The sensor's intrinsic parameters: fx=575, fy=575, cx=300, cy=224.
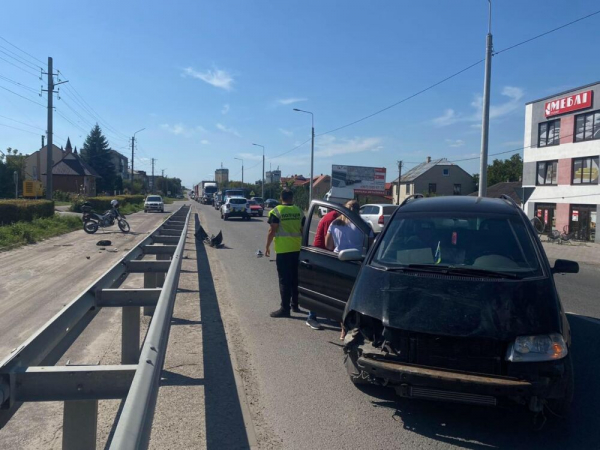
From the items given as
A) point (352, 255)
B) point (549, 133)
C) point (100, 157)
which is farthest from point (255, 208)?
point (100, 157)

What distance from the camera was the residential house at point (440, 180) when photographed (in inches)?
3125

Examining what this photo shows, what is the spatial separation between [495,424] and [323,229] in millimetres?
3908

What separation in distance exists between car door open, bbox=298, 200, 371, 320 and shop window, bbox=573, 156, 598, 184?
2998cm

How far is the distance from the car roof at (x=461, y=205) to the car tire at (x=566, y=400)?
2.01m

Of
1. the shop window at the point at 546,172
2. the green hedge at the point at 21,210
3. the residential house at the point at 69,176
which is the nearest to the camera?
the green hedge at the point at 21,210

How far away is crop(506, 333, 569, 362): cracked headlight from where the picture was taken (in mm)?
3967

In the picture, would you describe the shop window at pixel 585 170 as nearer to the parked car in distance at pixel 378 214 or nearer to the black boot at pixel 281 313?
the parked car in distance at pixel 378 214

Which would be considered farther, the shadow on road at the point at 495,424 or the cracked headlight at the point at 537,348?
the shadow on road at the point at 495,424

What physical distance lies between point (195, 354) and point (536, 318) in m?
3.52

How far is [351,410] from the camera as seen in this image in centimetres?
464

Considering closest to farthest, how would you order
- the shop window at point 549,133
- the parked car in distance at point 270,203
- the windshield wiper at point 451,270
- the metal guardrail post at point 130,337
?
1. the windshield wiper at point 451,270
2. the metal guardrail post at point 130,337
3. the shop window at point 549,133
4. the parked car in distance at point 270,203

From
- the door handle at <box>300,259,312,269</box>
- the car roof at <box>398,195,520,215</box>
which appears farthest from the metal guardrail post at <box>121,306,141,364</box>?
the car roof at <box>398,195,520,215</box>

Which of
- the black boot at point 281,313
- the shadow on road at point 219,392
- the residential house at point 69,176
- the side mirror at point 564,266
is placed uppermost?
the residential house at point 69,176

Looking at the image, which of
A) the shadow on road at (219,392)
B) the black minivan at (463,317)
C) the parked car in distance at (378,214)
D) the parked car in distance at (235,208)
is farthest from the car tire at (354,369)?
the parked car in distance at (235,208)
